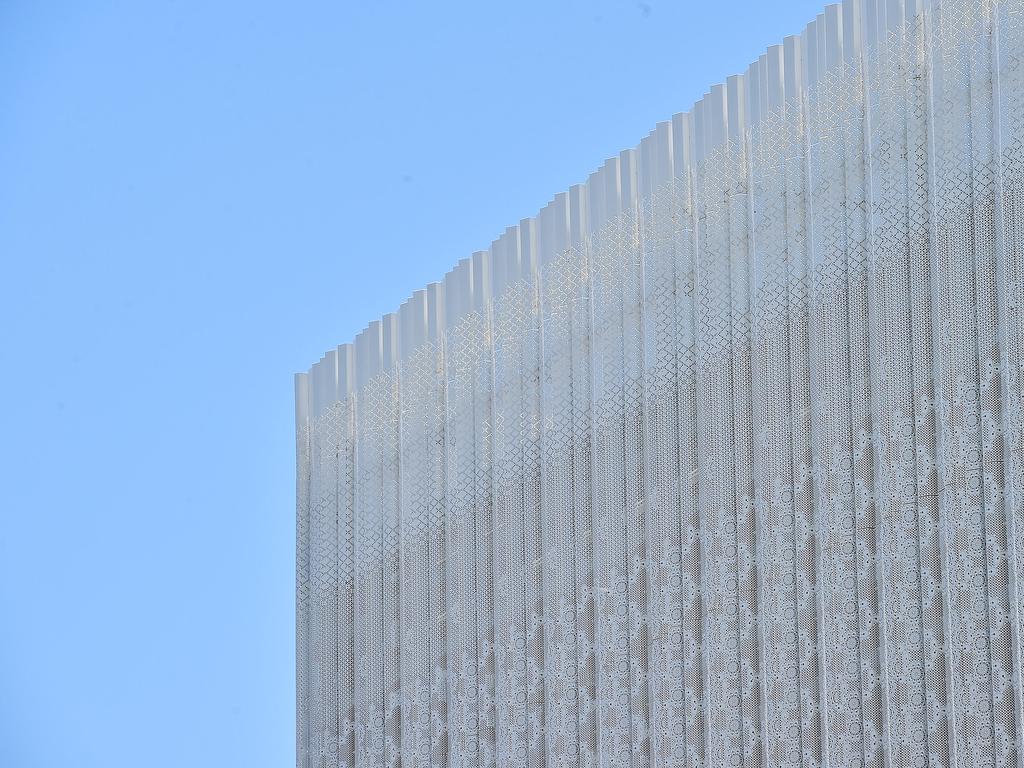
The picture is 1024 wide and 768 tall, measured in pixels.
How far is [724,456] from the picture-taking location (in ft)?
8.18

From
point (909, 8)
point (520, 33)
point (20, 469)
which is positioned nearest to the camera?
point (909, 8)

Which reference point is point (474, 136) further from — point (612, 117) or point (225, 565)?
point (225, 565)

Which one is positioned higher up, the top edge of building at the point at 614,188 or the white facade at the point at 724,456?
the top edge of building at the point at 614,188

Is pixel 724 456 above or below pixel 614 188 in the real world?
below

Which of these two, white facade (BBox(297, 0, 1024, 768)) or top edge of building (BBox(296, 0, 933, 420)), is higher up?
top edge of building (BBox(296, 0, 933, 420))

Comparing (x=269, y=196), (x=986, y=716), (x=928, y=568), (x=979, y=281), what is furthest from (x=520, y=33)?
(x=986, y=716)

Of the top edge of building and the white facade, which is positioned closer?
the white facade

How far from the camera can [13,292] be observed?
137 inches

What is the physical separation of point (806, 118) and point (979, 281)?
1.40 ft

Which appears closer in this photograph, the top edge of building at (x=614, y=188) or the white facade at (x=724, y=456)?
the white facade at (x=724, y=456)

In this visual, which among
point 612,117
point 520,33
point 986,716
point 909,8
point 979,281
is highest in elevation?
point 520,33

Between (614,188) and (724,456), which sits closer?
(724,456)

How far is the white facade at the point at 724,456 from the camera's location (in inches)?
90.7

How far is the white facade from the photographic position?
230 cm
